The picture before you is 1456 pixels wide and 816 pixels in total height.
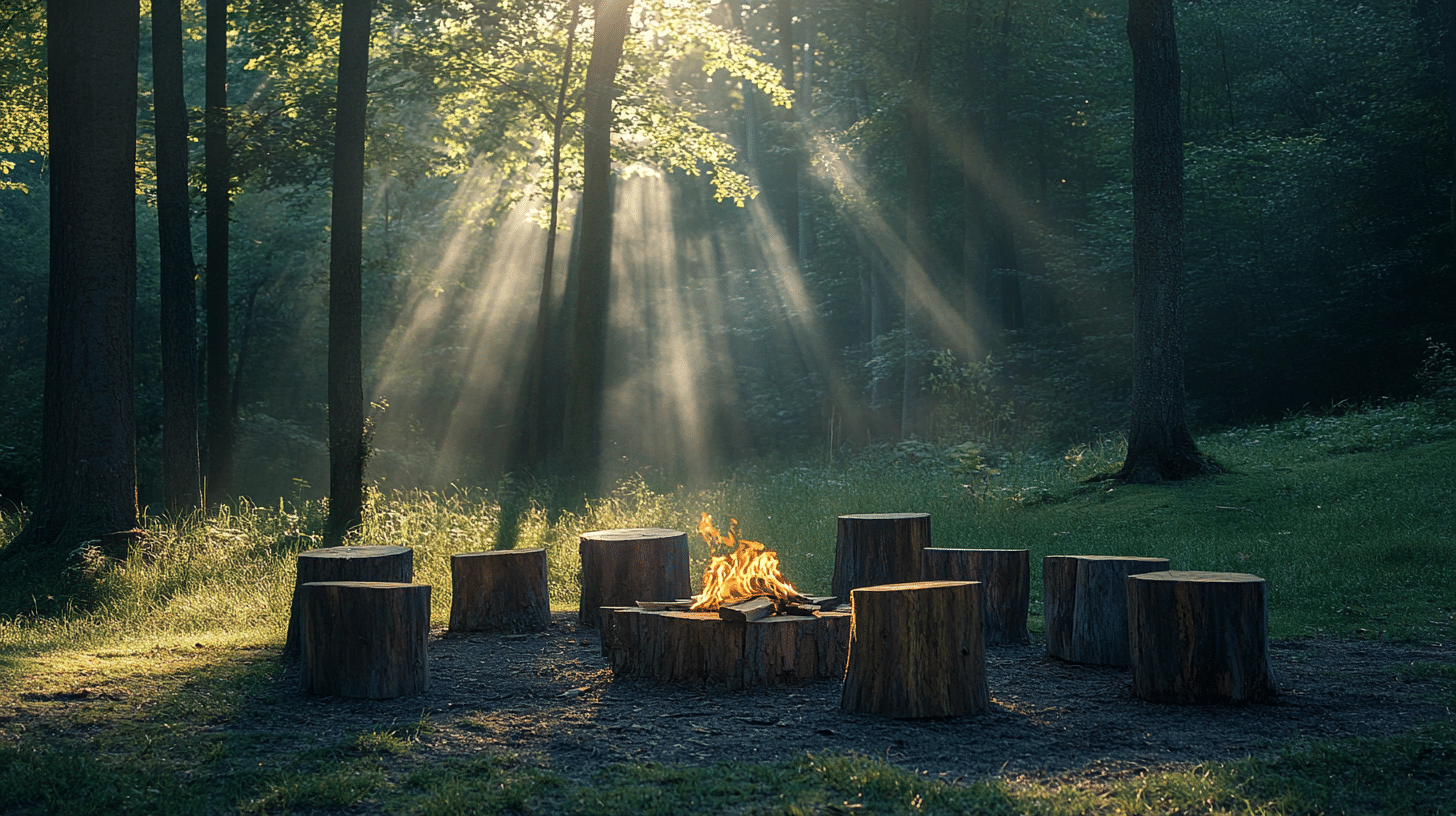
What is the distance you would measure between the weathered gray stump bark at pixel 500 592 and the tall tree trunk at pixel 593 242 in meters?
8.11

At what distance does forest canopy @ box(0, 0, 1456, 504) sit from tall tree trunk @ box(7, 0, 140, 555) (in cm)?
486

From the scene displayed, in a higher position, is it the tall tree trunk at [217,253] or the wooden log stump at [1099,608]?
the tall tree trunk at [217,253]

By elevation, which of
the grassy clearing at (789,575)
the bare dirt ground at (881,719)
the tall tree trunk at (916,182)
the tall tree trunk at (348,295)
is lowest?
the bare dirt ground at (881,719)

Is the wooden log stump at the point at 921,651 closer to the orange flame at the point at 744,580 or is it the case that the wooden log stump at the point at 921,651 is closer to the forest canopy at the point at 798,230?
the orange flame at the point at 744,580

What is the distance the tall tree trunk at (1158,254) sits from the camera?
13.6 metres

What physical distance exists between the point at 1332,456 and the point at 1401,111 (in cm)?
1146

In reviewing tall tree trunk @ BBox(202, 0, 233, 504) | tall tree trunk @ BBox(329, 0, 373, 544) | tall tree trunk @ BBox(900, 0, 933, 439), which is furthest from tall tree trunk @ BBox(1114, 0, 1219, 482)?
tall tree trunk @ BBox(202, 0, 233, 504)

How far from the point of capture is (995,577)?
757 cm

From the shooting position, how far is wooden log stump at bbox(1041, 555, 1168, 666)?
6.73m

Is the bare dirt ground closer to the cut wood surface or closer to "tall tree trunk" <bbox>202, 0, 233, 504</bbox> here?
the cut wood surface

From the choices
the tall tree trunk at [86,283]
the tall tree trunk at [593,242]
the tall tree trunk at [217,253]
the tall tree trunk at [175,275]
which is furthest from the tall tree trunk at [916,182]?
the tall tree trunk at [86,283]

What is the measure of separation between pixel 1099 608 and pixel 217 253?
43.6ft

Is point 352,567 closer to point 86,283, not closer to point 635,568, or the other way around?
point 635,568

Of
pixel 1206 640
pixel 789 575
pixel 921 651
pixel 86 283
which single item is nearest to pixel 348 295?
pixel 86 283
